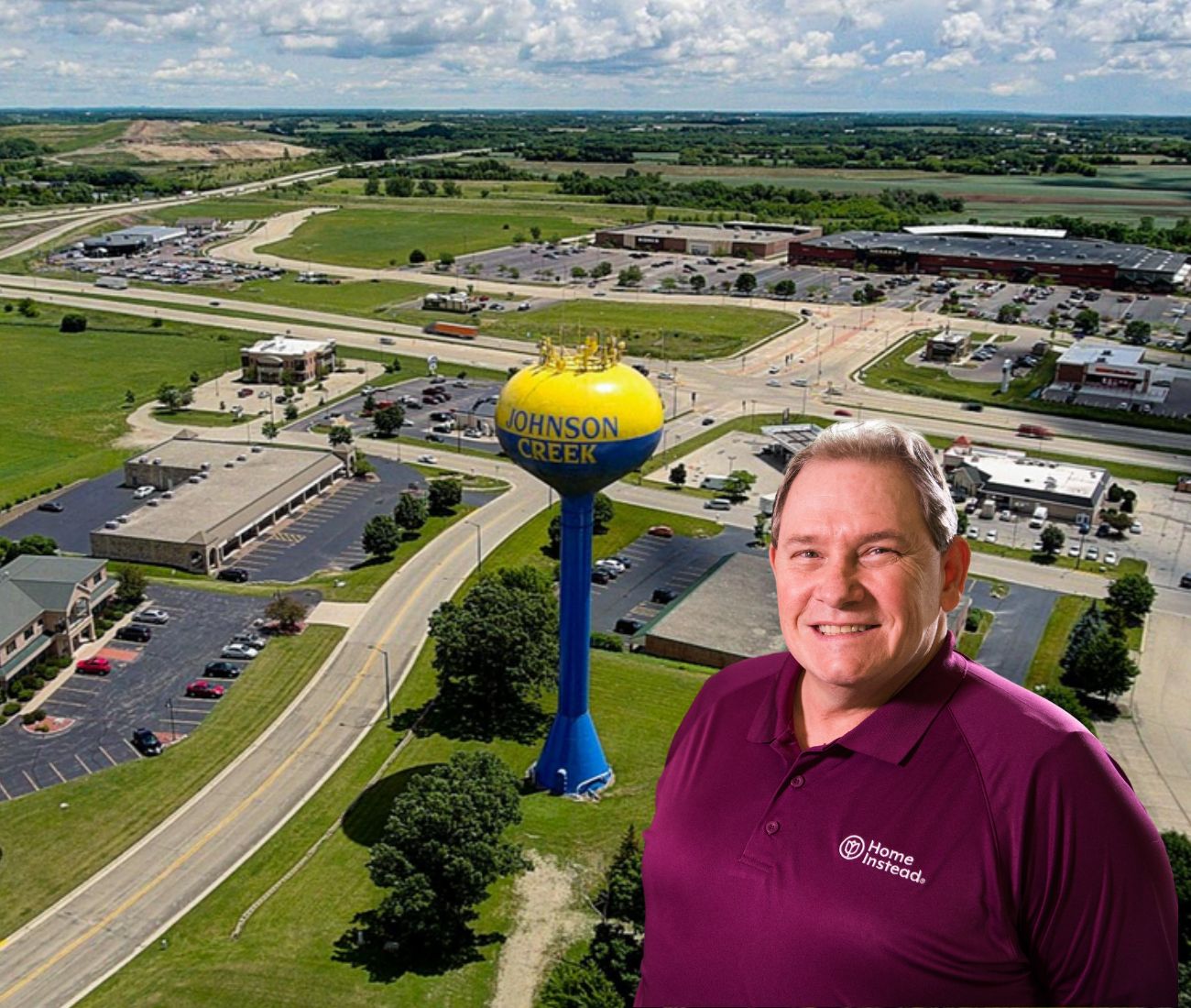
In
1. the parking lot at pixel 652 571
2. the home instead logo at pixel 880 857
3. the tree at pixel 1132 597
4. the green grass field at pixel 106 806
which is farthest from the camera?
the parking lot at pixel 652 571

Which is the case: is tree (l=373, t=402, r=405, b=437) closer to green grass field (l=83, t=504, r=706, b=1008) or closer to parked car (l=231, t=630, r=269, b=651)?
parked car (l=231, t=630, r=269, b=651)

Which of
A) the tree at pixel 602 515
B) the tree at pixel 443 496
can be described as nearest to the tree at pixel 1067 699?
the tree at pixel 602 515

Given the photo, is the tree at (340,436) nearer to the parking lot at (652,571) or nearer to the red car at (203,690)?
the parking lot at (652,571)

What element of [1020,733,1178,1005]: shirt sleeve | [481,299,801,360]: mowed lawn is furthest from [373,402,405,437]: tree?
[1020,733,1178,1005]: shirt sleeve

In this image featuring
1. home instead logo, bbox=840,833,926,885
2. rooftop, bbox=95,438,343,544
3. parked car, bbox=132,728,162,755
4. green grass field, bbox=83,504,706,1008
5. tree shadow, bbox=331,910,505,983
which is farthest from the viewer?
rooftop, bbox=95,438,343,544

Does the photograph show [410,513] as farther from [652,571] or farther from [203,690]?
[203,690]

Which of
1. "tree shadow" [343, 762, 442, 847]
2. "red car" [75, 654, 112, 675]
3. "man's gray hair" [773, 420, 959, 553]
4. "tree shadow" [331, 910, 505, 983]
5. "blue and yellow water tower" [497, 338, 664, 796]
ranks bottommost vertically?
"red car" [75, 654, 112, 675]
